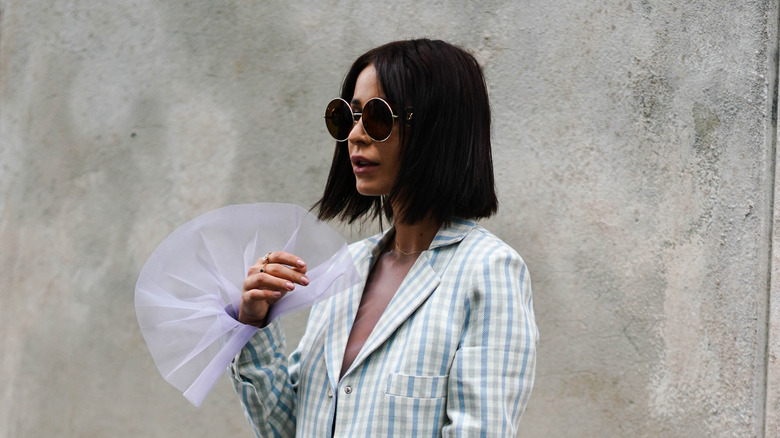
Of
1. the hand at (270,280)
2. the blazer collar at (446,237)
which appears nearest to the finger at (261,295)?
the hand at (270,280)

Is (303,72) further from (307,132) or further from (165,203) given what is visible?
(165,203)

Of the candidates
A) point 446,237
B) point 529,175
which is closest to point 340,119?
point 446,237

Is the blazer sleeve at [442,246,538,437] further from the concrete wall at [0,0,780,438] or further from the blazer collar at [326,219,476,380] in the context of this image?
the concrete wall at [0,0,780,438]

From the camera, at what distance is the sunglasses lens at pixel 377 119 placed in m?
1.69

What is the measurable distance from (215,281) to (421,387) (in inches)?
22.4

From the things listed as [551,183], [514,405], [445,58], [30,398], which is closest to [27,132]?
[30,398]

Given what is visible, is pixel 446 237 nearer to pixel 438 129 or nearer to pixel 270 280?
pixel 438 129

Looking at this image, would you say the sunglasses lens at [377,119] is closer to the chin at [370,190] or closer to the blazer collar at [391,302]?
the chin at [370,190]

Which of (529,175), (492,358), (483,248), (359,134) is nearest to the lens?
(492,358)

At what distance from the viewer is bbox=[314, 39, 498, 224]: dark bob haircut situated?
1696 millimetres

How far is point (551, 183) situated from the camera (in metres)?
3.33

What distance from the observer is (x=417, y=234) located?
6.04ft

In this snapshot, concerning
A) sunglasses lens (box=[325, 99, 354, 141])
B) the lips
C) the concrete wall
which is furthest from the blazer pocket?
the concrete wall

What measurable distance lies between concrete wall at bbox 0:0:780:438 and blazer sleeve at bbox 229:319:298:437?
4.84 ft
